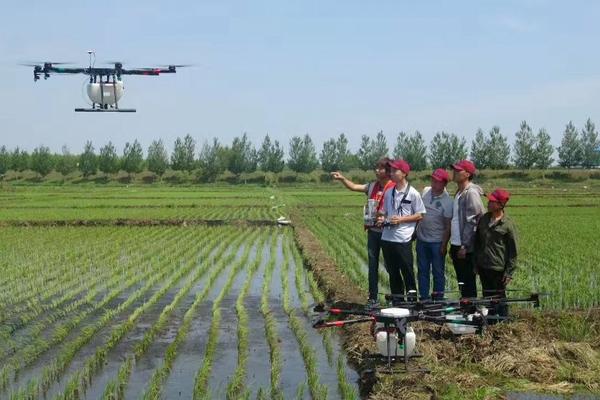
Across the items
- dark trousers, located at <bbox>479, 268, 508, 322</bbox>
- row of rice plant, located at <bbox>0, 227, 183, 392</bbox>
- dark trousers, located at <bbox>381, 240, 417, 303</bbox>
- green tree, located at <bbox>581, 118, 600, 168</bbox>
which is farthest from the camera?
green tree, located at <bbox>581, 118, 600, 168</bbox>

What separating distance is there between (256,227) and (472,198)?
14818mm

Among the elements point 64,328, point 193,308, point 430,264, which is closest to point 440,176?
point 430,264

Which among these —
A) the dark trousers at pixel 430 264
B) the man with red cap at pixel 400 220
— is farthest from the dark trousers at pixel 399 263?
the dark trousers at pixel 430 264

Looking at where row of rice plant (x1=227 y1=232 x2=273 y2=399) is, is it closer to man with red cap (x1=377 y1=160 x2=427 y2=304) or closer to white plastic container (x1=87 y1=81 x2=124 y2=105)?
man with red cap (x1=377 y1=160 x2=427 y2=304)

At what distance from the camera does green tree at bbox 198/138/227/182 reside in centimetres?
6844

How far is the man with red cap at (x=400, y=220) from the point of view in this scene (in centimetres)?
609

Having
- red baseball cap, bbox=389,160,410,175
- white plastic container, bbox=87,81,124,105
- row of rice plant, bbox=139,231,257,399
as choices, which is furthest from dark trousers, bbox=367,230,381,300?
white plastic container, bbox=87,81,124,105

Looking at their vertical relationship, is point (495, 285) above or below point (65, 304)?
above

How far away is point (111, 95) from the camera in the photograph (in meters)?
12.7

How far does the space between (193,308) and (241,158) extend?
6376 cm

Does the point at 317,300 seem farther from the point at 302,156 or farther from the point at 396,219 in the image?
the point at 302,156

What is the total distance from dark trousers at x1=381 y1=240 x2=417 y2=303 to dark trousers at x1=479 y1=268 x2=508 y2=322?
68cm

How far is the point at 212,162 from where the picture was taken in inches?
2768

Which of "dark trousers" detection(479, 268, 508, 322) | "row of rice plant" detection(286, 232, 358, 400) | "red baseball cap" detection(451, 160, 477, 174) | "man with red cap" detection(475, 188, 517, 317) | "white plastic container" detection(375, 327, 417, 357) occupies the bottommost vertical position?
"row of rice plant" detection(286, 232, 358, 400)
